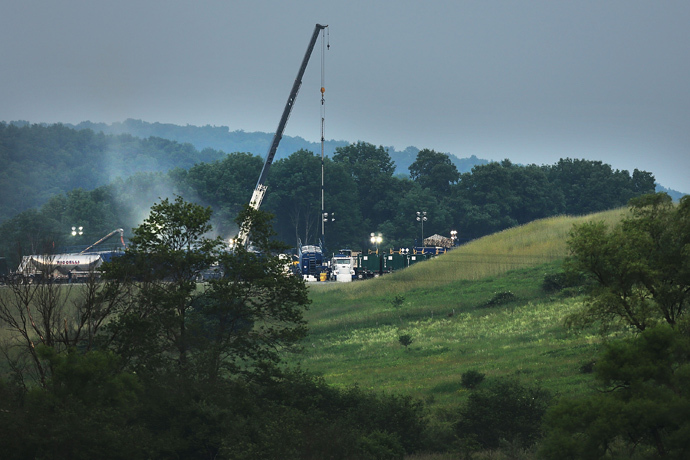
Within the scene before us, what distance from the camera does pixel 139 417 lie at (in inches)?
1195

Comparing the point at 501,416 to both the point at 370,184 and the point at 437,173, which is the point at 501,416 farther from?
the point at 437,173

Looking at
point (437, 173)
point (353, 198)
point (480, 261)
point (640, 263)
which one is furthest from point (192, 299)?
point (437, 173)

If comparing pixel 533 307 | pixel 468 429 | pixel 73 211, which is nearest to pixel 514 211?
pixel 73 211

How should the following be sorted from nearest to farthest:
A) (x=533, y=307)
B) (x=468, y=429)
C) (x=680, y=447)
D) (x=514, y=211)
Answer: (x=680, y=447), (x=468, y=429), (x=533, y=307), (x=514, y=211)

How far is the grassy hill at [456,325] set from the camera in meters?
45.3

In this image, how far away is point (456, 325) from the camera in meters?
63.3

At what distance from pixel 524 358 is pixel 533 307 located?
16.8 m

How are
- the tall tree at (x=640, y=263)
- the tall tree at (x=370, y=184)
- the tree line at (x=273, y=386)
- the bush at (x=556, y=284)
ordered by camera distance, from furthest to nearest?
the tall tree at (x=370, y=184)
the bush at (x=556, y=284)
the tall tree at (x=640, y=263)
the tree line at (x=273, y=386)

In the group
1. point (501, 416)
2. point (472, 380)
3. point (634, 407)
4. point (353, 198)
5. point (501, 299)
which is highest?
point (353, 198)

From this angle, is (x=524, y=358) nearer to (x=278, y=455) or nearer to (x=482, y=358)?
(x=482, y=358)

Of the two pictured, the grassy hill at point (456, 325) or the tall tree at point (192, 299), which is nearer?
the tall tree at point (192, 299)

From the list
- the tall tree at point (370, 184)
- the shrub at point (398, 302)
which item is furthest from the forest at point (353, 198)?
the shrub at point (398, 302)

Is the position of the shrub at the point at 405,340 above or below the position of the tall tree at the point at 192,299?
below

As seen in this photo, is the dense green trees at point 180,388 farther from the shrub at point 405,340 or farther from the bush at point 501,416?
the shrub at point 405,340
